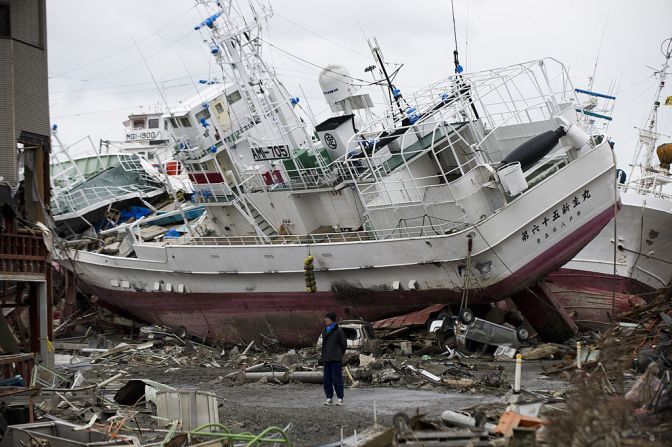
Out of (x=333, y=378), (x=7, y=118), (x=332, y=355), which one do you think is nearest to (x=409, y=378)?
(x=333, y=378)

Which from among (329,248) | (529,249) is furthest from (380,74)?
(529,249)

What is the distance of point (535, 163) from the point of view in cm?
2058

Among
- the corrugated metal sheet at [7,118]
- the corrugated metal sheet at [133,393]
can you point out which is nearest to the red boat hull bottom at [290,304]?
the corrugated metal sheet at [133,393]

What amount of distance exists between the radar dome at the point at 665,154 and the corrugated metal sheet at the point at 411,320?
1152cm

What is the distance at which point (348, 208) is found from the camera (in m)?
24.2

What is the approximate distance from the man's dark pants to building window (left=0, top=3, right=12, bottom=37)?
839 cm

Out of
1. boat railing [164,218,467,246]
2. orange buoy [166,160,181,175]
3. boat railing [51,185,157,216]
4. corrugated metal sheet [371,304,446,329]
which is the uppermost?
orange buoy [166,160,181,175]

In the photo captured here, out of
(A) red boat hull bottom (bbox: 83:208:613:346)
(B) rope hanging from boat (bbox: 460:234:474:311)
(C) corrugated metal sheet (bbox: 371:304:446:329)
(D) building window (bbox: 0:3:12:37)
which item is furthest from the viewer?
(C) corrugated metal sheet (bbox: 371:304:446:329)

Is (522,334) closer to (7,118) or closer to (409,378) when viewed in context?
(409,378)

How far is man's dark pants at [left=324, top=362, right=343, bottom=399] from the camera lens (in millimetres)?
13672

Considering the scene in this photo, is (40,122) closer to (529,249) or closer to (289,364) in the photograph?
(289,364)

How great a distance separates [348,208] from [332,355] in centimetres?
1091

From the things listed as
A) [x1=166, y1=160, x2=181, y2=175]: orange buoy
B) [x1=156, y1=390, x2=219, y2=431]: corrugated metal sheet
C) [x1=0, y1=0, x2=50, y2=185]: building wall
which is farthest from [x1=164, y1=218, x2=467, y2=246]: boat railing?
[x1=156, y1=390, x2=219, y2=431]: corrugated metal sheet

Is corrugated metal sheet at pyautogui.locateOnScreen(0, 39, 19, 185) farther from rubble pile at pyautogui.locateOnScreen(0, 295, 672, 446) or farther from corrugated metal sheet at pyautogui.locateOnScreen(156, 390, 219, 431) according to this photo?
corrugated metal sheet at pyautogui.locateOnScreen(156, 390, 219, 431)
